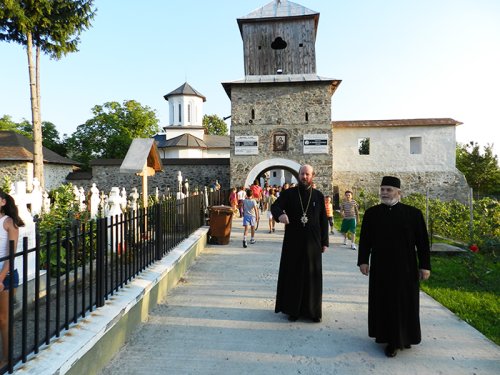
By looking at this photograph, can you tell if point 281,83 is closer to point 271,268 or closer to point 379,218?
point 271,268

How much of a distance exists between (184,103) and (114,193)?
35341 millimetres

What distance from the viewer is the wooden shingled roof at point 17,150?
2133cm

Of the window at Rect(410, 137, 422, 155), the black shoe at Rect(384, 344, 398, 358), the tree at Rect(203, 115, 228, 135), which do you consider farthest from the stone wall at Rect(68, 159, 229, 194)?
the tree at Rect(203, 115, 228, 135)

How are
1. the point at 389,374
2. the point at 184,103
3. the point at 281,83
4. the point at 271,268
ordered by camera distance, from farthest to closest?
the point at 184,103, the point at 281,83, the point at 271,268, the point at 389,374

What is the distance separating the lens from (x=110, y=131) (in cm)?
3841

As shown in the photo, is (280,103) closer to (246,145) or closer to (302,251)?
(246,145)

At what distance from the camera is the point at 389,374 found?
2979 millimetres

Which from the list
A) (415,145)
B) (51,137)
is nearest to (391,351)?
(415,145)

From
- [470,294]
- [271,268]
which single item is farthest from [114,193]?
[470,294]

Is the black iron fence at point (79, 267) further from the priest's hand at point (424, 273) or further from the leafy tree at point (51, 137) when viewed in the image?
the leafy tree at point (51, 137)

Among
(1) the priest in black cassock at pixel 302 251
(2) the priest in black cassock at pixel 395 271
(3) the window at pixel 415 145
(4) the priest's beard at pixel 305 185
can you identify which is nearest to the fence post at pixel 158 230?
(1) the priest in black cassock at pixel 302 251

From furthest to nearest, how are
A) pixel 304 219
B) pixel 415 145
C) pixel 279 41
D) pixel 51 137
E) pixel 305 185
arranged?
pixel 51 137 → pixel 415 145 → pixel 279 41 → pixel 305 185 → pixel 304 219

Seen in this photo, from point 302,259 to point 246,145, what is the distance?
1590 cm

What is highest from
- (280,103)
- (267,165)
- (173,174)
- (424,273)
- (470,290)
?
(280,103)
